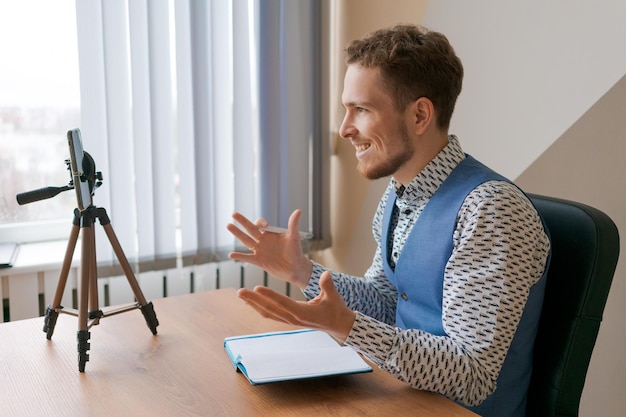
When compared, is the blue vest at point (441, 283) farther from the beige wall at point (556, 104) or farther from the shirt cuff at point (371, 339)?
the beige wall at point (556, 104)

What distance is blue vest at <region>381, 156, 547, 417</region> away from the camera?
1.29 metres

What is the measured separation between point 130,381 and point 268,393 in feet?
0.85

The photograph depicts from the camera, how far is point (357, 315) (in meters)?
1.17

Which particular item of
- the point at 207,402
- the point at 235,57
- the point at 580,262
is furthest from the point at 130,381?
the point at 235,57

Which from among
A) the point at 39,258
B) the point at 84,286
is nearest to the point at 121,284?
the point at 39,258

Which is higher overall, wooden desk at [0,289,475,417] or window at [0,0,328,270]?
window at [0,0,328,270]

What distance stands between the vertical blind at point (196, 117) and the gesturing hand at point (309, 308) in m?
1.36

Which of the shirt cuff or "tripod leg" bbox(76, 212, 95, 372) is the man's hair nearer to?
the shirt cuff

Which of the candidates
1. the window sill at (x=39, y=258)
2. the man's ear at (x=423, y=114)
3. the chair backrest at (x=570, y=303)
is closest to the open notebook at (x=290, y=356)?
the chair backrest at (x=570, y=303)

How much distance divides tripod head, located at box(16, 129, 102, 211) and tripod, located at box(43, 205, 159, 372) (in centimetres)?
4

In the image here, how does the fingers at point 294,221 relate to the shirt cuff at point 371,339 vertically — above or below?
above

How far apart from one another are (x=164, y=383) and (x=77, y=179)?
0.42m

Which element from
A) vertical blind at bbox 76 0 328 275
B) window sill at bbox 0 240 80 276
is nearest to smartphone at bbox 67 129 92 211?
window sill at bbox 0 240 80 276

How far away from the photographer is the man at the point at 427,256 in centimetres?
117
